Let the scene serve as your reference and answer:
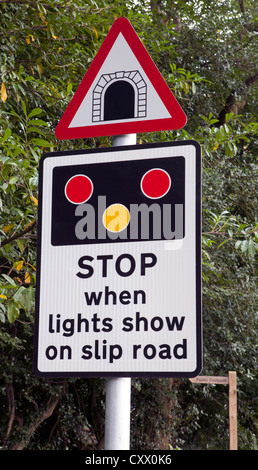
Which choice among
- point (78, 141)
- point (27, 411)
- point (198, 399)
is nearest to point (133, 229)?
point (78, 141)

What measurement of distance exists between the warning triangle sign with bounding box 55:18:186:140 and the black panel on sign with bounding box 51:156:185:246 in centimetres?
14

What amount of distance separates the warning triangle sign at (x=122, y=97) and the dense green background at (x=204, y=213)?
308 cm

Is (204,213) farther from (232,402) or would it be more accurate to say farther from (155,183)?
(155,183)

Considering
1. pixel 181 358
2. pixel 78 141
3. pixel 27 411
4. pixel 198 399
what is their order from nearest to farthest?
pixel 181 358 < pixel 78 141 < pixel 27 411 < pixel 198 399

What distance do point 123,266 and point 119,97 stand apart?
477mm

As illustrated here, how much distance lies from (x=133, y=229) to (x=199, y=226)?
0.16 m

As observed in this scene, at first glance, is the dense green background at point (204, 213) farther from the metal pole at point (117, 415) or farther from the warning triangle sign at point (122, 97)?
the metal pole at point (117, 415)

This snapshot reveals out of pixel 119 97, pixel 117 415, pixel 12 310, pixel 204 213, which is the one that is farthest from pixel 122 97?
pixel 204 213

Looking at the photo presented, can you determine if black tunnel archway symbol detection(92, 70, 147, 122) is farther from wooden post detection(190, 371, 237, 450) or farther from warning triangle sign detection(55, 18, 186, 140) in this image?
wooden post detection(190, 371, 237, 450)

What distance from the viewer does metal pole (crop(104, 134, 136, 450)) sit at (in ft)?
4.42

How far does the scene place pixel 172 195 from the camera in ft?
4.71

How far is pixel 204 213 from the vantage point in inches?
303
